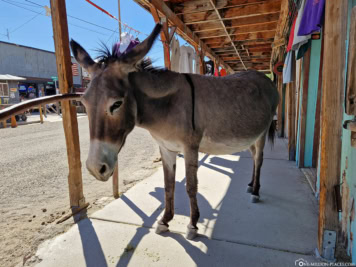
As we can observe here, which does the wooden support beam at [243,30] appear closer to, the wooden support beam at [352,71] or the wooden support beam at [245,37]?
the wooden support beam at [245,37]

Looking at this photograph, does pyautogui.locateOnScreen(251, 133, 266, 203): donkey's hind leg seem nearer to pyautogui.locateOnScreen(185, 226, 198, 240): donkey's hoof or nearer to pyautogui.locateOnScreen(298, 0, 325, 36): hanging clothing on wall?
pyautogui.locateOnScreen(185, 226, 198, 240): donkey's hoof

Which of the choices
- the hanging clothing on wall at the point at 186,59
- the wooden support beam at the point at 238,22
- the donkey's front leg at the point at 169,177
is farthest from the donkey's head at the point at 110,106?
the wooden support beam at the point at 238,22

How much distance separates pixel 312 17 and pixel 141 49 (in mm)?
2256

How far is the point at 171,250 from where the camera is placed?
1.98m

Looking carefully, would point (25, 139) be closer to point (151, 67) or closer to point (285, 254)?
point (151, 67)

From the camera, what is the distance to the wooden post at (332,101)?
1.51 meters

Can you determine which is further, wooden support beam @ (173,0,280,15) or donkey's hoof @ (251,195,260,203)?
wooden support beam @ (173,0,280,15)

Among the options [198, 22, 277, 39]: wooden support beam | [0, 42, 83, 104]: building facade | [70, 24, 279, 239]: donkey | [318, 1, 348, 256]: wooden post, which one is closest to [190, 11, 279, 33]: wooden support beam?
[198, 22, 277, 39]: wooden support beam

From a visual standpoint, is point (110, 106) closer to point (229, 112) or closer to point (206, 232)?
point (229, 112)

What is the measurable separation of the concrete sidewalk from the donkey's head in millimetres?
946

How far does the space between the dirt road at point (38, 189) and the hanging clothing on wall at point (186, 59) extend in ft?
8.30

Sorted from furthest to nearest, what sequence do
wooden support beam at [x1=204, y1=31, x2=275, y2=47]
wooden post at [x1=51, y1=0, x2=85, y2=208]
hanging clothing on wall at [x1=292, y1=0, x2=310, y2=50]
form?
wooden support beam at [x1=204, y1=31, x2=275, y2=47] < hanging clothing on wall at [x1=292, y1=0, x2=310, y2=50] < wooden post at [x1=51, y1=0, x2=85, y2=208]

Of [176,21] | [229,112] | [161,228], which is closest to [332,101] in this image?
[229,112]

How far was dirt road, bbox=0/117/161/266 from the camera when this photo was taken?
2.27 metres
